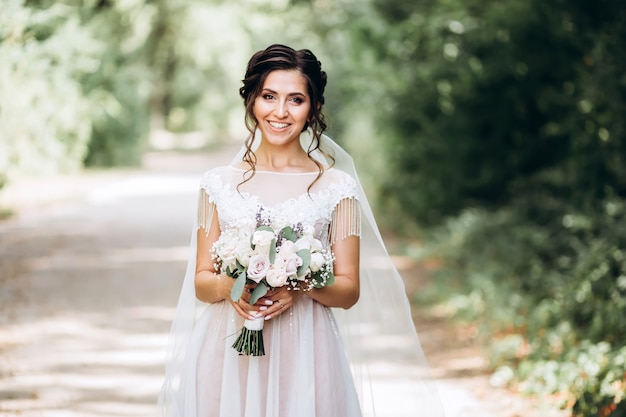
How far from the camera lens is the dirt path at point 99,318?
19.7ft

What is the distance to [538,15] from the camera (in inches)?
356

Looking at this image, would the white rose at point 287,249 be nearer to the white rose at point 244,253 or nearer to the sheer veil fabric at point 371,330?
the white rose at point 244,253

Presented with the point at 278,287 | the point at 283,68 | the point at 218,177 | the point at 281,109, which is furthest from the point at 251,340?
the point at 283,68

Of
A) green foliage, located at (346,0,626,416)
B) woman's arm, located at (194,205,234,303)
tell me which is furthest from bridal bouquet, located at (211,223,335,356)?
green foliage, located at (346,0,626,416)

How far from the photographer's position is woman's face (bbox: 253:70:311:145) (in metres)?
2.97

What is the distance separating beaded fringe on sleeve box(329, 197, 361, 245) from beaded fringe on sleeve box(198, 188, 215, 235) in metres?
0.47

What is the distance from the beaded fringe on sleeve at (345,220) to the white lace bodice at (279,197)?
0.01 metres

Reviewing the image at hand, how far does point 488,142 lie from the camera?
36.6 ft

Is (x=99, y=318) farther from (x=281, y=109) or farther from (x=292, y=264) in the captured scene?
(x=292, y=264)

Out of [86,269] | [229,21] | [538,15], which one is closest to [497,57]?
[538,15]

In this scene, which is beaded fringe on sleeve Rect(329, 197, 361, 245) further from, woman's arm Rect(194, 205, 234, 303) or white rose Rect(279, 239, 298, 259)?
woman's arm Rect(194, 205, 234, 303)

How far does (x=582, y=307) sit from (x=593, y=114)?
2263 millimetres

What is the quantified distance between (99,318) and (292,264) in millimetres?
6438

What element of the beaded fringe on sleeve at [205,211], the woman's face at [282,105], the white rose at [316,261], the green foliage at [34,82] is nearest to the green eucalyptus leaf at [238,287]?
the white rose at [316,261]
